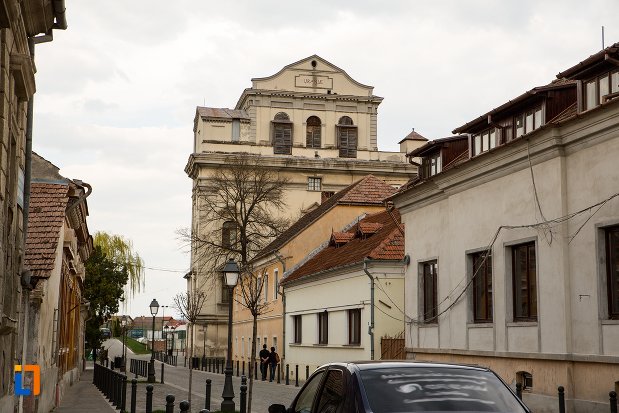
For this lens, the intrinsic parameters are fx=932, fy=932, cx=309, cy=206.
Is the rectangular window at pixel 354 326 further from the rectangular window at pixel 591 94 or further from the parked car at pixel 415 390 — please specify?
the parked car at pixel 415 390

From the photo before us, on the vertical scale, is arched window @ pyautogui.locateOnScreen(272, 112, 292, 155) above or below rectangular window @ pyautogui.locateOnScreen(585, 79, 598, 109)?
above

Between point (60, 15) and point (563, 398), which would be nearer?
point (60, 15)

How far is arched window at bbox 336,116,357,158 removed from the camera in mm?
71875

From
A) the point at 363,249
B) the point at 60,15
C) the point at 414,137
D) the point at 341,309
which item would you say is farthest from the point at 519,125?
the point at 414,137

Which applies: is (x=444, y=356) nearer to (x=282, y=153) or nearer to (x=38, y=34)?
(x=38, y=34)

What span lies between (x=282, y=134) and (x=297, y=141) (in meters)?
1.27

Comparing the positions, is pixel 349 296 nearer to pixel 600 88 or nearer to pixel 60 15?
pixel 600 88

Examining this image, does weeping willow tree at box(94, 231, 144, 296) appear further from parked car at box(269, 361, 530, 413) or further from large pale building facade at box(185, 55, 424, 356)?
parked car at box(269, 361, 530, 413)

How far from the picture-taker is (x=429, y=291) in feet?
83.7

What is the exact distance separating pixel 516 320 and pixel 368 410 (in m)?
13.6

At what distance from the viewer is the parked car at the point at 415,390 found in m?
7.50

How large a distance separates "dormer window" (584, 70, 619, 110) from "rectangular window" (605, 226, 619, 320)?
2.46 meters

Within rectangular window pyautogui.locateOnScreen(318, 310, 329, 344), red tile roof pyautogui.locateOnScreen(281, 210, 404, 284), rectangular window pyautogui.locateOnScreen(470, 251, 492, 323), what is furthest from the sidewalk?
red tile roof pyautogui.locateOnScreen(281, 210, 404, 284)

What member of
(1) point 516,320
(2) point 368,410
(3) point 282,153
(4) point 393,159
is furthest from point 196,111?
(2) point 368,410
